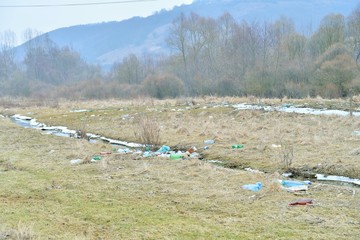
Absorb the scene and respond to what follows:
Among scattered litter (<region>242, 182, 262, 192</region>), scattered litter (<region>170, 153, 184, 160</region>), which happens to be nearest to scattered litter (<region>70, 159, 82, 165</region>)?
scattered litter (<region>170, 153, 184, 160</region>)

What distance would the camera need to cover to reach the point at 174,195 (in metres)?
9.27

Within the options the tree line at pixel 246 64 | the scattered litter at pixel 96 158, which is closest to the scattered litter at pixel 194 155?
the scattered litter at pixel 96 158

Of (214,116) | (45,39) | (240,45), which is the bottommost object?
(214,116)

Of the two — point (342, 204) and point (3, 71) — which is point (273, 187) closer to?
point (342, 204)

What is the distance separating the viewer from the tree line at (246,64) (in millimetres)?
37281

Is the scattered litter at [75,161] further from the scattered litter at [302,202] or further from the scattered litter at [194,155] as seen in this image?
the scattered litter at [302,202]

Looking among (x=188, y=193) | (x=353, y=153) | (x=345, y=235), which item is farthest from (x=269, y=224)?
(x=353, y=153)

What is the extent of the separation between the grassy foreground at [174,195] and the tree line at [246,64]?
18.9 m

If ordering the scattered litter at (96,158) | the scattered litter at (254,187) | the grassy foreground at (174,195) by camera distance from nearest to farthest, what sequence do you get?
1. the grassy foreground at (174,195)
2. the scattered litter at (254,187)
3. the scattered litter at (96,158)

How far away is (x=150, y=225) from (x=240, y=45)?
48.4m

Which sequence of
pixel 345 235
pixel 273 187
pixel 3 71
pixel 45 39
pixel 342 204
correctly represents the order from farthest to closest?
pixel 45 39
pixel 3 71
pixel 273 187
pixel 342 204
pixel 345 235

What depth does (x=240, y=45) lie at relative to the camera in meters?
53.2

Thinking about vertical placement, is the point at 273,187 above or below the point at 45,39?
below

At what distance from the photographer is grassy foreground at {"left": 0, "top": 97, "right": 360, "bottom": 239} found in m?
6.89
